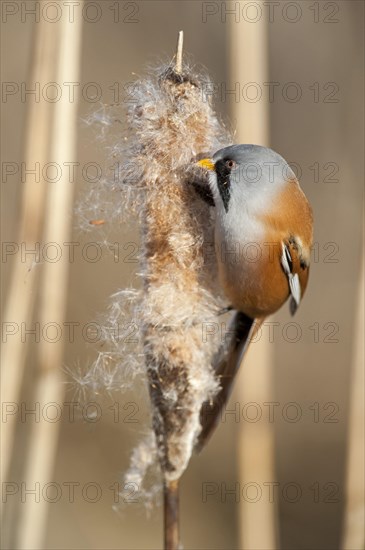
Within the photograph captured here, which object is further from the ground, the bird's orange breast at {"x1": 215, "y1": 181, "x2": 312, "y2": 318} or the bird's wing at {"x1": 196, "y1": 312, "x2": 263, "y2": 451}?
the bird's orange breast at {"x1": 215, "y1": 181, "x2": 312, "y2": 318}

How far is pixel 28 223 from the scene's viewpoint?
5.72ft

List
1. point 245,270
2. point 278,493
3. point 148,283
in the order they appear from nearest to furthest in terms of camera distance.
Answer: point 148,283, point 245,270, point 278,493

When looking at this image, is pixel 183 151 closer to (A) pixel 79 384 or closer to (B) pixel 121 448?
(A) pixel 79 384

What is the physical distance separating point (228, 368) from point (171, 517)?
404 millimetres

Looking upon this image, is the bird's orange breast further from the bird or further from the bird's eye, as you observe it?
the bird's eye

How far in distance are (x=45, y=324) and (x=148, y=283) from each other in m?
0.58

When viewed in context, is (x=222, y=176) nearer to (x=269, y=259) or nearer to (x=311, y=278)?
(x=269, y=259)

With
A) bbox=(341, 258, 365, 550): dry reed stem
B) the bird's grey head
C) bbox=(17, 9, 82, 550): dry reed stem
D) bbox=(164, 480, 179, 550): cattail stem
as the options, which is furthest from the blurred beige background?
bbox=(164, 480, 179, 550): cattail stem

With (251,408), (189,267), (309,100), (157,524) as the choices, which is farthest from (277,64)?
(157,524)

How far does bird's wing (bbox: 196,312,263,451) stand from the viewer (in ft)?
4.73

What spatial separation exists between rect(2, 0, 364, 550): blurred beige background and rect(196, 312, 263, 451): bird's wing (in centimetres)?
94

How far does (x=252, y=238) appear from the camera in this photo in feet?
4.90

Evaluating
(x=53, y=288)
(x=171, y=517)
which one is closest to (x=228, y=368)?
(x=171, y=517)

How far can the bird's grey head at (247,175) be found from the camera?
1.38m
